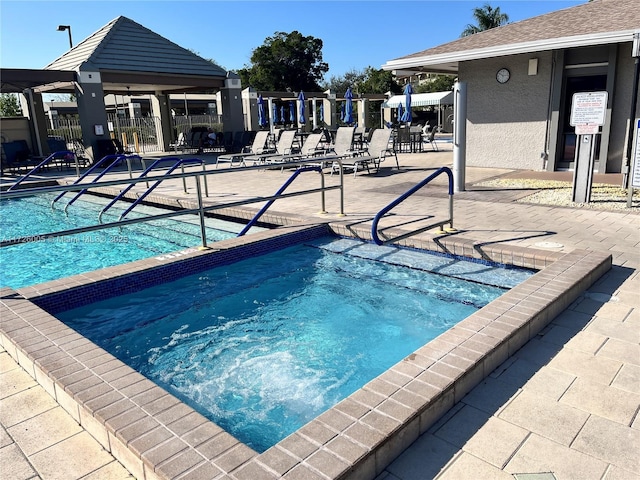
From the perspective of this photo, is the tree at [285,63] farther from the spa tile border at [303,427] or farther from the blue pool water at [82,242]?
the spa tile border at [303,427]

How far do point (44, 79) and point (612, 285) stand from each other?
17671 mm

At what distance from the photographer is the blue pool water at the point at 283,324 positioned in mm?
3119

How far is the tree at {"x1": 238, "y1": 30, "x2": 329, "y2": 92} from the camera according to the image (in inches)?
1735

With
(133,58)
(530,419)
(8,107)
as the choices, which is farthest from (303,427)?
(8,107)

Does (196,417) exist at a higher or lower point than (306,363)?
higher

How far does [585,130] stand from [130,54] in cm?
1719

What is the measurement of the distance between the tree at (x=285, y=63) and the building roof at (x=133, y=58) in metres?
24.5

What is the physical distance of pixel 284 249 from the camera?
19.2ft

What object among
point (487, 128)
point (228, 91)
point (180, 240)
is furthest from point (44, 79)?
point (487, 128)

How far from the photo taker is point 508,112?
1104cm

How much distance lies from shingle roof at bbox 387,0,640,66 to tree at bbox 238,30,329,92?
34.5m

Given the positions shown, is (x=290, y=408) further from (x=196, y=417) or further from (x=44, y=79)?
(x=44, y=79)

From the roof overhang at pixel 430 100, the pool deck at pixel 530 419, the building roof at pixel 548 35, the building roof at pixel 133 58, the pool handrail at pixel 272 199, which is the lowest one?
the pool deck at pixel 530 419

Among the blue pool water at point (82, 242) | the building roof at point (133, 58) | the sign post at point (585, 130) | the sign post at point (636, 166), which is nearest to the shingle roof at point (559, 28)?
the sign post at point (585, 130)
